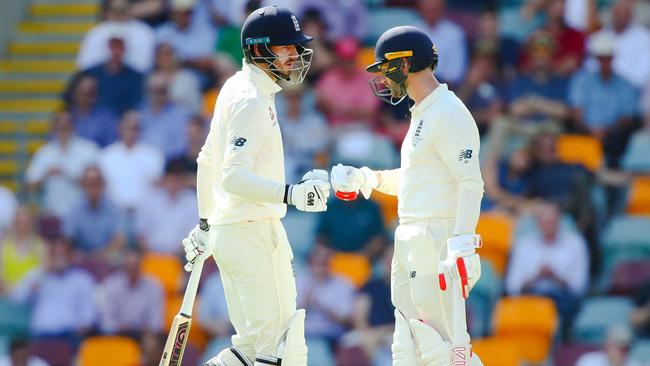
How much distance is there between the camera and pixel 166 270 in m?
14.0

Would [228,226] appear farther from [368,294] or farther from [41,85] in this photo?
[41,85]

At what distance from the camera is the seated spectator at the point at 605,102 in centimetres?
1406

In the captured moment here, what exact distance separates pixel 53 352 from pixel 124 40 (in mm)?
3558

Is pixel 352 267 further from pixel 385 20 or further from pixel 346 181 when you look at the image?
pixel 346 181

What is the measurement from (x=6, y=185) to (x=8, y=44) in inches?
75.1

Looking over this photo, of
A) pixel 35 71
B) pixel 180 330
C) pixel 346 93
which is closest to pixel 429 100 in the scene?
pixel 180 330

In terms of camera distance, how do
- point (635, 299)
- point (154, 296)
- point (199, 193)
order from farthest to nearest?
point (154, 296), point (635, 299), point (199, 193)

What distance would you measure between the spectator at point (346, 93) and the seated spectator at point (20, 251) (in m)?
2.93

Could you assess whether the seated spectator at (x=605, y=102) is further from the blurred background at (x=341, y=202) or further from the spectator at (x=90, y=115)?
the spectator at (x=90, y=115)

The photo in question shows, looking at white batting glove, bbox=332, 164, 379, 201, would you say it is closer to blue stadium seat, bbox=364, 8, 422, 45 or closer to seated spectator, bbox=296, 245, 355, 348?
seated spectator, bbox=296, 245, 355, 348

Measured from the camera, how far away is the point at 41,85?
17.2 meters

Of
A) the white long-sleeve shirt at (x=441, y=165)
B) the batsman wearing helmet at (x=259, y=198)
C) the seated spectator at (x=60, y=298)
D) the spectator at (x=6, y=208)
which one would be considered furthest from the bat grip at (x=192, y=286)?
the spectator at (x=6, y=208)

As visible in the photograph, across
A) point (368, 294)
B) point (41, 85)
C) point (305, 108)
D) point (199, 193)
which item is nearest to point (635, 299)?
point (368, 294)

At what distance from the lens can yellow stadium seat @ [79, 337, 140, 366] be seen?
13.4 meters
